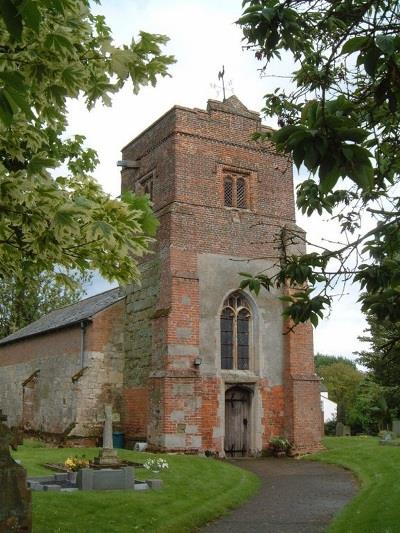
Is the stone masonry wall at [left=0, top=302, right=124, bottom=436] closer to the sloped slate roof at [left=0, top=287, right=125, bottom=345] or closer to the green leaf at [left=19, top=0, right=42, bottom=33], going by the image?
the sloped slate roof at [left=0, top=287, right=125, bottom=345]

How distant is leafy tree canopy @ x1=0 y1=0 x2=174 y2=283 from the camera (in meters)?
5.30

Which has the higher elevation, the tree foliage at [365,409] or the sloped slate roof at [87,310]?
the sloped slate roof at [87,310]

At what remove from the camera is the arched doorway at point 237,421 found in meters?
22.0

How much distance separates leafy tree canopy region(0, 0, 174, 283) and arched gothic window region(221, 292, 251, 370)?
15.5m

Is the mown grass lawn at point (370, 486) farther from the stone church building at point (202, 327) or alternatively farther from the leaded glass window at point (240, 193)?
the leaded glass window at point (240, 193)

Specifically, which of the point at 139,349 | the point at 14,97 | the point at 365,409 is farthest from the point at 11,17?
the point at 365,409

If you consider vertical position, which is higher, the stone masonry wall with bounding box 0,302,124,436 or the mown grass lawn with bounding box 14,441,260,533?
the stone masonry wall with bounding box 0,302,124,436

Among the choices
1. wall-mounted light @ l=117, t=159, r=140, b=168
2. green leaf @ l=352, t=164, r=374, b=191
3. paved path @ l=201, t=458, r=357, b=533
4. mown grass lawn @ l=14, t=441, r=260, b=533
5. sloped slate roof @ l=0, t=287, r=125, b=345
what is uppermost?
wall-mounted light @ l=117, t=159, r=140, b=168

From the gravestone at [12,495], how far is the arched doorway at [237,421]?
570 inches

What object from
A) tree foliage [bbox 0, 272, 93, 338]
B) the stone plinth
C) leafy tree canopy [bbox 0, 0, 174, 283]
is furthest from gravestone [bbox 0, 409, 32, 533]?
tree foliage [bbox 0, 272, 93, 338]

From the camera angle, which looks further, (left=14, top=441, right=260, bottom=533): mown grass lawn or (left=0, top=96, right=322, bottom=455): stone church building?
(left=0, top=96, right=322, bottom=455): stone church building

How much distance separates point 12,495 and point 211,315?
1412 cm

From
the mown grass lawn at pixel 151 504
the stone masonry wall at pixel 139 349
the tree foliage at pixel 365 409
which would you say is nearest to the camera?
the mown grass lawn at pixel 151 504

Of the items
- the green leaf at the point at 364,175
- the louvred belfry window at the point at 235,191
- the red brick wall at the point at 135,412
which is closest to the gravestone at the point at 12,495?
the green leaf at the point at 364,175
